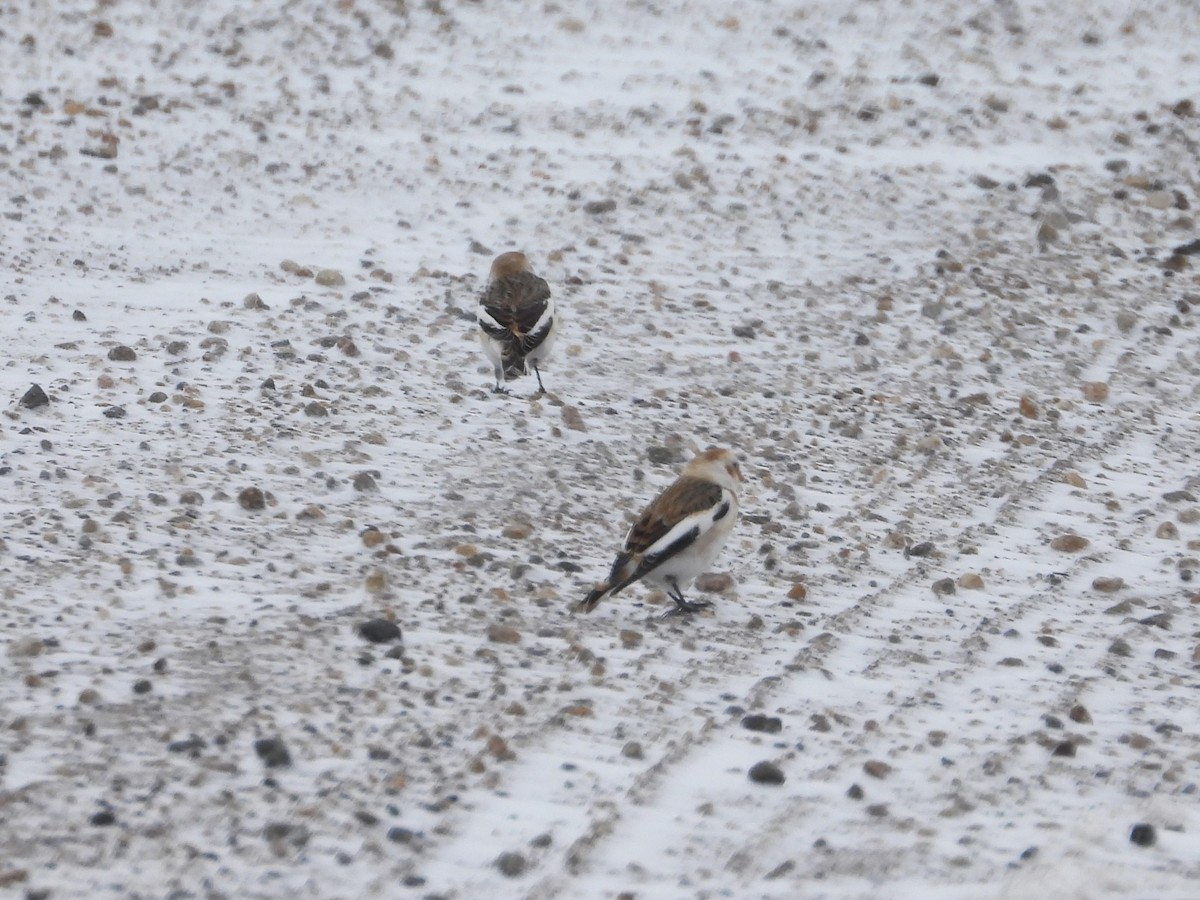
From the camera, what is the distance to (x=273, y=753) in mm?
4551

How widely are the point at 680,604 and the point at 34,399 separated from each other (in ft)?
9.83

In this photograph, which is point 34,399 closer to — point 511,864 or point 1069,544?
point 511,864

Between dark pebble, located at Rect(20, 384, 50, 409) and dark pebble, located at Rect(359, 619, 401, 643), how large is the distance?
2493 mm

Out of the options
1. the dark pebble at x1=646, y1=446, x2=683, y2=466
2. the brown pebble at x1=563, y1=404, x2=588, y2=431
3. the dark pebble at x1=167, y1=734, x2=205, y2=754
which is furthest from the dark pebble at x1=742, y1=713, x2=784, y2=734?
the brown pebble at x1=563, y1=404, x2=588, y2=431

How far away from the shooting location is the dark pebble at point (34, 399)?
7.15 meters

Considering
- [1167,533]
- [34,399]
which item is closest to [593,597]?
[1167,533]

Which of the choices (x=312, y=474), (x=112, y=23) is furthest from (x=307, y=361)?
(x=112, y=23)

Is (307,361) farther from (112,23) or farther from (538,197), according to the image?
(112,23)

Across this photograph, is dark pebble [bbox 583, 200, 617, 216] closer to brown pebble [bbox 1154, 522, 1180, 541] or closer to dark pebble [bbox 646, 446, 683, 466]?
dark pebble [bbox 646, 446, 683, 466]

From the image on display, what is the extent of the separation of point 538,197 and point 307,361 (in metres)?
3.02

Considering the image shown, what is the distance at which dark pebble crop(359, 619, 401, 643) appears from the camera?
17.5 feet

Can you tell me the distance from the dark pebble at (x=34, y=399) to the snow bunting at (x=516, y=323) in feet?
6.66

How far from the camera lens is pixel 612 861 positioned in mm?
4273

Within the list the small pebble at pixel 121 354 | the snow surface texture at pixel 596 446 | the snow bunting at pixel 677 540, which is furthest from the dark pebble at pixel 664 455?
the small pebble at pixel 121 354
